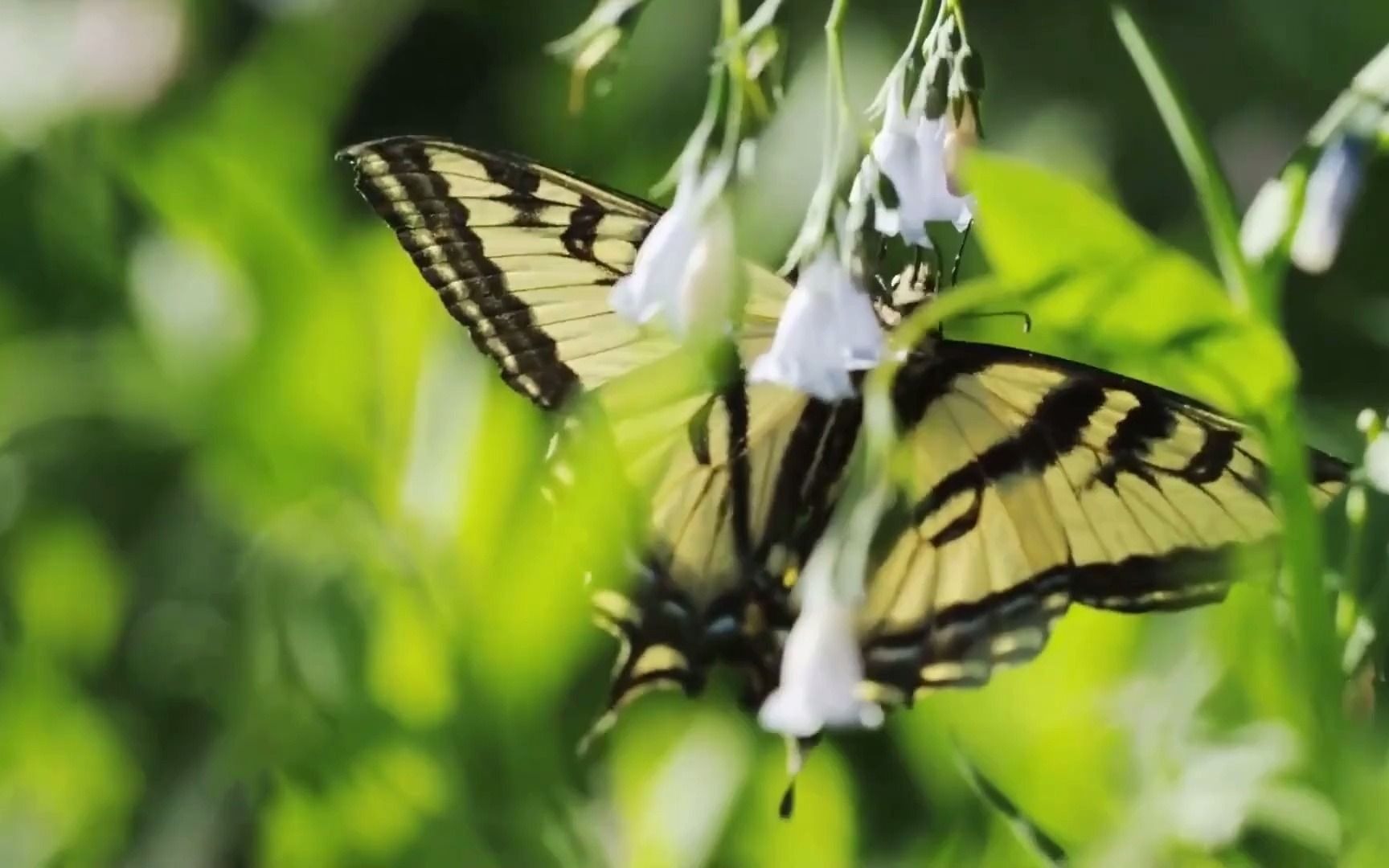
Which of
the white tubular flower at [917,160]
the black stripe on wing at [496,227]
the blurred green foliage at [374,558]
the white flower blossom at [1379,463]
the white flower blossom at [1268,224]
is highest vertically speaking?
the white tubular flower at [917,160]

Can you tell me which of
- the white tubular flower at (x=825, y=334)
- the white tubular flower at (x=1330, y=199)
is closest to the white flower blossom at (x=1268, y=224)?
the white tubular flower at (x=1330, y=199)

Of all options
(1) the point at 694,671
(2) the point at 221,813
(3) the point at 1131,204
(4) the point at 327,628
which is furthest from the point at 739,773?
(3) the point at 1131,204

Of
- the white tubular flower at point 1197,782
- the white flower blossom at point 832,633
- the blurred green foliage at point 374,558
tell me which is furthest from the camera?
the blurred green foliage at point 374,558

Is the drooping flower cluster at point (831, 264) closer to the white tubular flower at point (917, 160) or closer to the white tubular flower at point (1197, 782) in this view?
the white tubular flower at point (917, 160)

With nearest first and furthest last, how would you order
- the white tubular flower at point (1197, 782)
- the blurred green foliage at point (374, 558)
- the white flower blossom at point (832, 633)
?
the white flower blossom at point (832, 633) → the white tubular flower at point (1197, 782) → the blurred green foliage at point (374, 558)

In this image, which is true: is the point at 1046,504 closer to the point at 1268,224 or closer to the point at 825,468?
the point at 825,468

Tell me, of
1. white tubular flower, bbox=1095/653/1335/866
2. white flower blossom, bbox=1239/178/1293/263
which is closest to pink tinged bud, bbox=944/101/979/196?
white flower blossom, bbox=1239/178/1293/263
